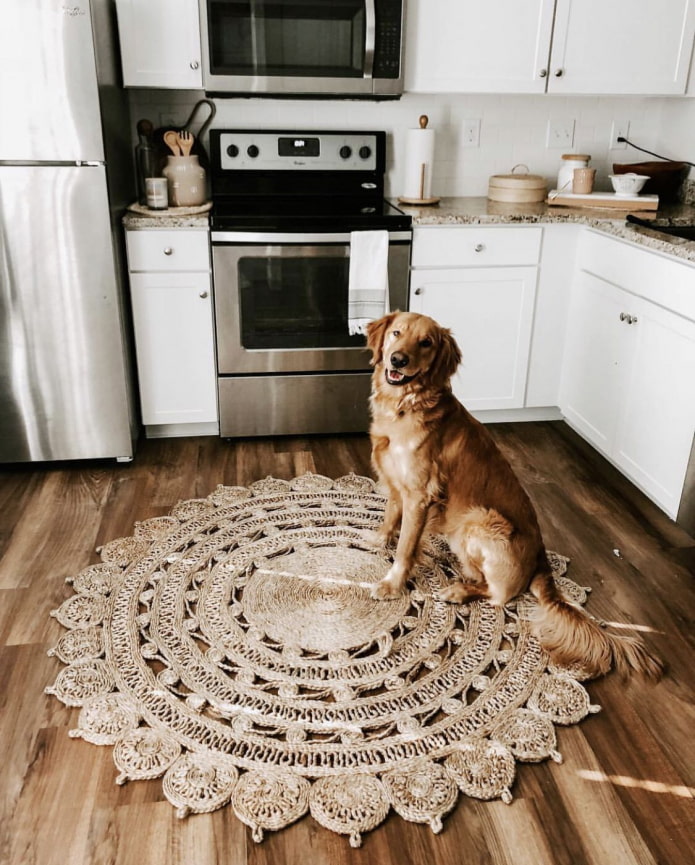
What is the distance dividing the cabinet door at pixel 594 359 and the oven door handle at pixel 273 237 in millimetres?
1034

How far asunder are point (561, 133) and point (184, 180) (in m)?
1.81

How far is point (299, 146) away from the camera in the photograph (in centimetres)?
329

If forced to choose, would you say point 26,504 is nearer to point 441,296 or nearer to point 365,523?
point 365,523

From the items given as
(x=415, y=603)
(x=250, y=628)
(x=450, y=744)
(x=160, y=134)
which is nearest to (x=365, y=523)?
(x=415, y=603)

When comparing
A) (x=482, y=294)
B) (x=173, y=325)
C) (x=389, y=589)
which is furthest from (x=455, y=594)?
(x=173, y=325)

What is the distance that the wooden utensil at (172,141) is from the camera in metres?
3.06

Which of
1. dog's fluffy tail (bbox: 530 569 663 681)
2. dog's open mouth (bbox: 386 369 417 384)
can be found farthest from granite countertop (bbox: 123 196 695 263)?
dog's fluffy tail (bbox: 530 569 663 681)

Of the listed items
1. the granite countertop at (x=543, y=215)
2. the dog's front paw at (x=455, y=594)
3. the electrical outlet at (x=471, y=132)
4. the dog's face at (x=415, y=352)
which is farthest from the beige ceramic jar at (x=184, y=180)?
the dog's front paw at (x=455, y=594)

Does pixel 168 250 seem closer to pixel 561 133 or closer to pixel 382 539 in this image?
pixel 382 539

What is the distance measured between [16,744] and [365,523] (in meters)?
1.27

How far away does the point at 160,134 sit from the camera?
319 cm

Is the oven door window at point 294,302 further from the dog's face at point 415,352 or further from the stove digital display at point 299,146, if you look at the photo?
the dog's face at point 415,352

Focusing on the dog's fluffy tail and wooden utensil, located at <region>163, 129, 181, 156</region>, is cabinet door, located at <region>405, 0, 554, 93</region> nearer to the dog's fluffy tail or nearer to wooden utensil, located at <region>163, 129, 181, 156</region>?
wooden utensil, located at <region>163, 129, 181, 156</region>

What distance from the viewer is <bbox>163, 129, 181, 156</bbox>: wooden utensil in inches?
120
